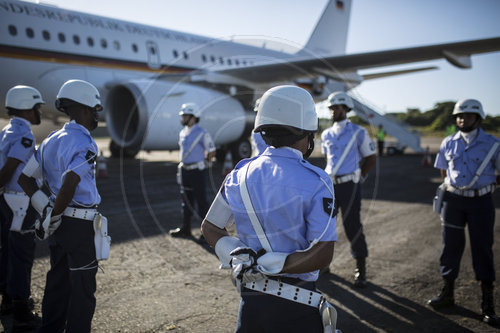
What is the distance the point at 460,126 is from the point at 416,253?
219 centimetres

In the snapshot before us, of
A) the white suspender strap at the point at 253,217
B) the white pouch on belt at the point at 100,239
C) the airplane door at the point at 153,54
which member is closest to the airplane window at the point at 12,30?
the airplane door at the point at 153,54

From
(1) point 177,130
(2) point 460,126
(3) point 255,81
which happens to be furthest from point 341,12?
(2) point 460,126

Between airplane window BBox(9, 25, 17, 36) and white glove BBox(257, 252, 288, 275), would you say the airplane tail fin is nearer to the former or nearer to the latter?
airplane window BBox(9, 25, 17, 36)

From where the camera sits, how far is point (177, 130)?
33.3ft

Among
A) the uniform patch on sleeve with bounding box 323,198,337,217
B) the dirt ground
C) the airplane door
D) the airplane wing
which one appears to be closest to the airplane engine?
the airplane wing

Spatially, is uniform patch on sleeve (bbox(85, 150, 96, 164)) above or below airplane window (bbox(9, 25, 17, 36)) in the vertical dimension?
below

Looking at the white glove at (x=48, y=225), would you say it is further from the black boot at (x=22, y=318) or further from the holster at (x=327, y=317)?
the holster at (x=327, y=317)

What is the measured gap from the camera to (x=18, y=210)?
350 centimetres

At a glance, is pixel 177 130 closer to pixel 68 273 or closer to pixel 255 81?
pixel 255 81

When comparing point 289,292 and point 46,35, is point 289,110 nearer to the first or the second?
point 289,292

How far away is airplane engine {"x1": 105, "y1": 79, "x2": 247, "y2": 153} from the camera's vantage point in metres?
9.98

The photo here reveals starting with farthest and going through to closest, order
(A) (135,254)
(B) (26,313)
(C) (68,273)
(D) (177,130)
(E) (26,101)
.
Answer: (D) (177,130), (A) (135,254), (E) (26,101), (B) (26,313), (C) (68,273)

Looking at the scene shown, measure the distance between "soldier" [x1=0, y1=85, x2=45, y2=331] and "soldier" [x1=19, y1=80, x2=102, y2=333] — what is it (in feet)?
2.54

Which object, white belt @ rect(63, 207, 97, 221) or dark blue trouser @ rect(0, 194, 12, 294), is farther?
dark blue trouser @ rect(0, 194, 12, 294)
